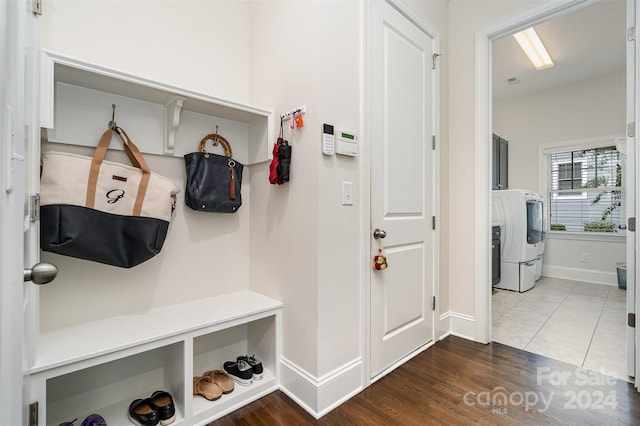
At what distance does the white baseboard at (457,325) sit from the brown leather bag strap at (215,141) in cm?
206

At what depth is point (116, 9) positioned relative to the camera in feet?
5.11

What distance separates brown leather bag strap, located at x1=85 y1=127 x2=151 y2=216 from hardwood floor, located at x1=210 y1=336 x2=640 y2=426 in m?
1.18

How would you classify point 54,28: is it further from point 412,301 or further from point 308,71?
point 412,301

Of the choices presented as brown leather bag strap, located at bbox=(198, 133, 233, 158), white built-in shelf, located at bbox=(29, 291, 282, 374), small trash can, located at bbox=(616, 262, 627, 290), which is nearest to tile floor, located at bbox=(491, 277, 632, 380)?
small trash can, located at bbox=(616, 262, 627, 290)

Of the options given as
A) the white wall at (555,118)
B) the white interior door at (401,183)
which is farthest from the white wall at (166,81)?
the white wall at (555,118)

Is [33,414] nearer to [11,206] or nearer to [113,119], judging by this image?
[11,206]

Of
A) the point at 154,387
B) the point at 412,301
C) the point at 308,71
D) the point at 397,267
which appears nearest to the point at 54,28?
the point at 308,71

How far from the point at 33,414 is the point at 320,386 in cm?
115

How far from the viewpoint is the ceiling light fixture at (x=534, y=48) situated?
10.7 ft

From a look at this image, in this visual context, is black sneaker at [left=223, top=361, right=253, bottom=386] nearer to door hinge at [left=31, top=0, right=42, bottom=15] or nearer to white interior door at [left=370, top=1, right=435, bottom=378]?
white interior door at [left=370, top=1, right=435, bottom=378]

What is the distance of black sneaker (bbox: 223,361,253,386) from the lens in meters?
1.71

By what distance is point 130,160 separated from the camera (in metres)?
1.56

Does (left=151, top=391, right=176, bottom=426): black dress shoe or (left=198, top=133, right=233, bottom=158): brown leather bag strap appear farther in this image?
(left=198, top=133, right=233, bottom=158): brown leather bag strap

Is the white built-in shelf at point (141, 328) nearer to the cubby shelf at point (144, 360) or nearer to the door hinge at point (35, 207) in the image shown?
the cubby shelf at point (144, 360)
